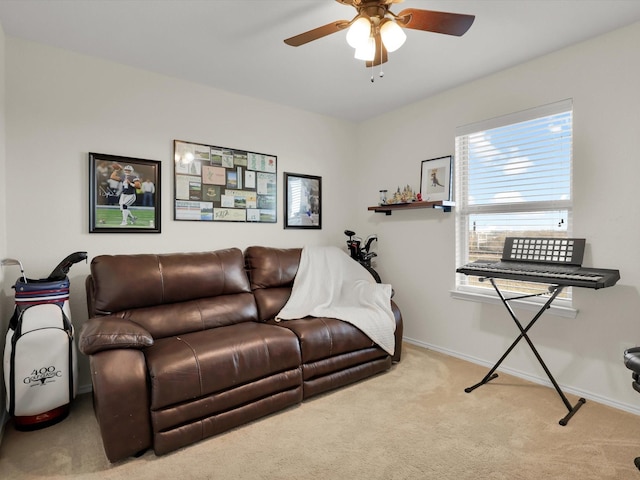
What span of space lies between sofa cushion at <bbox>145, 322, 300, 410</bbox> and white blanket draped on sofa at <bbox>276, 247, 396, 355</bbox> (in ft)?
1.75

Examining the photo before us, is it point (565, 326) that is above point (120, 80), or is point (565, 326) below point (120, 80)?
below

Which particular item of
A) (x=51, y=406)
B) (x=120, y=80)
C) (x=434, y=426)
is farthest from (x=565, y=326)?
(x=120, y=80)

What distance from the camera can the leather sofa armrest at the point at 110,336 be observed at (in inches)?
73.9

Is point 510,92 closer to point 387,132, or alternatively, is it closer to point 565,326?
point 387,132

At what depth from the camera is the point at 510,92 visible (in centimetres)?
303

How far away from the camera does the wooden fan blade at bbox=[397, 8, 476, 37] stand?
Answer: 1.75m

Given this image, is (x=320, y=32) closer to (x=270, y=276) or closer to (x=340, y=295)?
(x=270, y=276)

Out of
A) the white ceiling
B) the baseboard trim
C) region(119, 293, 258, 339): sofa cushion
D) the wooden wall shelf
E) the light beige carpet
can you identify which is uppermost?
the white ceiling

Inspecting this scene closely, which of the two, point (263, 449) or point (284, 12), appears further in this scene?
point (284, 12)

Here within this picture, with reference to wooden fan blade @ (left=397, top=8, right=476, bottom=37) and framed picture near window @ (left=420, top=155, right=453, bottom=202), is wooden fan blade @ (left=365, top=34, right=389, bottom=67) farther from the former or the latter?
framed picture near window @ (left=420, top=155, right=453, bottom=202)

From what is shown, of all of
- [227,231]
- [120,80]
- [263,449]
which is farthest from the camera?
[227,231]

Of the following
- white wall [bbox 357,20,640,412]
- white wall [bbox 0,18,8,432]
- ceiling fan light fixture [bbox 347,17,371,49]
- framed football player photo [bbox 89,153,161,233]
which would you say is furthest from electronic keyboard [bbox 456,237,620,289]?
white wall [bbox 0,18,8,432]

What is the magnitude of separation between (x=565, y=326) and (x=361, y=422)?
1.72 m

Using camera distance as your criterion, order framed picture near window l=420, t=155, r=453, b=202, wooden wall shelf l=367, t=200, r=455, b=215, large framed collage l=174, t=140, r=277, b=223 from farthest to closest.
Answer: framed picture near window l=420, t=155, r=453, b=202 → wooden wall shelf l=367, t=200, r=455, b=215 → large framed collage l=174, t=140, r=277, b=223
